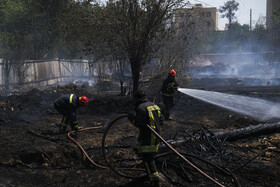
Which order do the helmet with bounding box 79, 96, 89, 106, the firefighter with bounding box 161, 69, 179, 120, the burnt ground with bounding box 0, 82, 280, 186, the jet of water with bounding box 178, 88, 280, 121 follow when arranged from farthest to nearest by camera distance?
the jet of water with bounding box 178, 88, 280, 121, the firefighter with bounding box 161, 69, 179, 120, the helmet with bounding box 79, 96, 89, 106, the burnt ground with bounding box 0, 82, 280, 186

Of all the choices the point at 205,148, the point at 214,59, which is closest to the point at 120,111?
the point at 205,148

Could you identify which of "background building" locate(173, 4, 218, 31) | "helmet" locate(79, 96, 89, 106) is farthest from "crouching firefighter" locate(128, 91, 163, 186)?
"background building" locate(173, 4, 218, 31)

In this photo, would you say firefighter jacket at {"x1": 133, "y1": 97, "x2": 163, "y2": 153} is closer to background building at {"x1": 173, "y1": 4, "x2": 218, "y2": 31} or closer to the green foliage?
background building at {"x1": 173, "y1": 4, "x2": 218, "y2": 31}

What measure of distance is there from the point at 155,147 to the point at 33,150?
259cm

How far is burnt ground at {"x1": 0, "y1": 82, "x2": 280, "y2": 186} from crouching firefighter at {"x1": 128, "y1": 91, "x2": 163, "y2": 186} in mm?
399

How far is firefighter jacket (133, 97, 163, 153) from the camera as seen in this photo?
435cm

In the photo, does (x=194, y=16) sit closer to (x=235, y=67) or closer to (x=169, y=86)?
(x=169, y=86)

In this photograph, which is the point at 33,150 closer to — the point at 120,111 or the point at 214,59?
the point at 120,111

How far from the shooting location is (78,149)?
19.9 ft

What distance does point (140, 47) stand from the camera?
1067 centimetres

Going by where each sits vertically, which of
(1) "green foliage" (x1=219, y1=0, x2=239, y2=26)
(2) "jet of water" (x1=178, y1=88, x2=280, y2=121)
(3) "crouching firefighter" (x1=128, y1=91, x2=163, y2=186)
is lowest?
(2) "jet of water" (x1=178, y1=88, x2=280, y2=121)

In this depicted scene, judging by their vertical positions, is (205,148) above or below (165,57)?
below

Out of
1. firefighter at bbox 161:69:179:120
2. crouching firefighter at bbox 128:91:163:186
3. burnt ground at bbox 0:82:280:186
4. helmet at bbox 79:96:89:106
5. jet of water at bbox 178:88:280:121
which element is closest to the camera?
crouching firefighter at bbox 128:91:163:186

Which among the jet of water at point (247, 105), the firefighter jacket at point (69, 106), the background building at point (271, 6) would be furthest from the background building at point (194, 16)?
the background building at point (271, 6)
